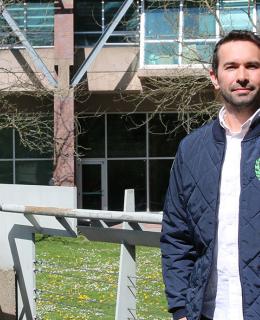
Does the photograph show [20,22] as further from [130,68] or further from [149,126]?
[149,126]

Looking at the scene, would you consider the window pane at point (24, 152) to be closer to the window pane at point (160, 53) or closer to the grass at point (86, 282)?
the window pane at point (160, 53)

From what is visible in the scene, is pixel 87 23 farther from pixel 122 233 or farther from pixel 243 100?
pixel 243 100

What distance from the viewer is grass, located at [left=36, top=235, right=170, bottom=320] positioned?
5609 millimetres

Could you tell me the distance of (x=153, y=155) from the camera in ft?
82.9

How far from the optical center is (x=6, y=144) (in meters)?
25.4

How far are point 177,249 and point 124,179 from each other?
22.3 m

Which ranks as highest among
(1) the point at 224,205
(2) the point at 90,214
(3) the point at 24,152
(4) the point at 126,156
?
(3) the point at 24,152

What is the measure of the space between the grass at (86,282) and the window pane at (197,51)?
570 centimetres

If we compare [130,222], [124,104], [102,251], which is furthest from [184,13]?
[130,222]

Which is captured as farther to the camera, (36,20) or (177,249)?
(36,20)

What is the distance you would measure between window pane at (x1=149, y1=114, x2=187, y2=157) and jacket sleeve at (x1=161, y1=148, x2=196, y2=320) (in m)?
21.9

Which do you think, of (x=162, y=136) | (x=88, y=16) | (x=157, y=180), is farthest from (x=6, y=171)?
(x=88, y=16)

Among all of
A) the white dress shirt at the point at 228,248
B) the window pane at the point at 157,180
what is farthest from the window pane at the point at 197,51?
the white dress shirt at the point at 228,248

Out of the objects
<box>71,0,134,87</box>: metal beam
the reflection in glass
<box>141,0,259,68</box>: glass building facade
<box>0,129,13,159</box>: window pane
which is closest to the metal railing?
<box>141,0,259,68</box>: glass building facade
